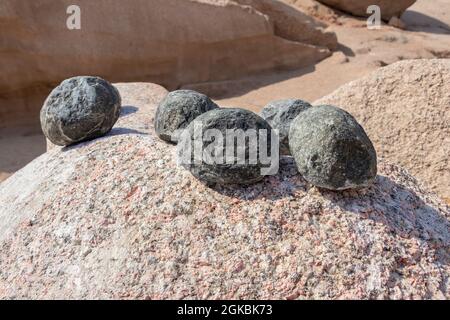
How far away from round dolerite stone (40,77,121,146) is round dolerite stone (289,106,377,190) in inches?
37.9

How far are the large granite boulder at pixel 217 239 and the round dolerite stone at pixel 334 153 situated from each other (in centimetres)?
11

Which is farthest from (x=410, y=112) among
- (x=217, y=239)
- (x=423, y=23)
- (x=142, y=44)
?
(x=423, y=23)

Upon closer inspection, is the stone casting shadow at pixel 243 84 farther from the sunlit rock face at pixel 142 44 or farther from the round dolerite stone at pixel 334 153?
the round dolerite stone at pixel 334 153

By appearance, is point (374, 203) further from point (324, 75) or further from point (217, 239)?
point (324, 75)

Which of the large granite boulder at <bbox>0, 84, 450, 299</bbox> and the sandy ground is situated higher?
the large granite boulder at <bbox>0, 84, 450, 299</bbox>

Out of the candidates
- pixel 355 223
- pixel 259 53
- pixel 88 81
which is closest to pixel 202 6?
pixel 259 53

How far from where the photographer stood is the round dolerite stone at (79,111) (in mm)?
2230

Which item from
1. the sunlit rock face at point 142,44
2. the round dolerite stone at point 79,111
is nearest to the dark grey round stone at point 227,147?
the round dolerite stone at point 79,111

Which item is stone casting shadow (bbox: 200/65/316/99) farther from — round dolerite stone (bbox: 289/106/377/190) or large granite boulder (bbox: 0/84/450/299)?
round dolerite stone (bbox: 289/106/377/190)

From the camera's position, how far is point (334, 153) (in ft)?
5.54

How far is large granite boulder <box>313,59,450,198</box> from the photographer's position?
10.0ft

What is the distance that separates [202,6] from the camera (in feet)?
19.6

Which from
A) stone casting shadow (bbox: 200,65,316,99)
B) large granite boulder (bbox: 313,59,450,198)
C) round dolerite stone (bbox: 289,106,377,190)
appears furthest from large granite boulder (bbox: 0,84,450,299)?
stone casting shadow (bbox: 200,65,316,99)
